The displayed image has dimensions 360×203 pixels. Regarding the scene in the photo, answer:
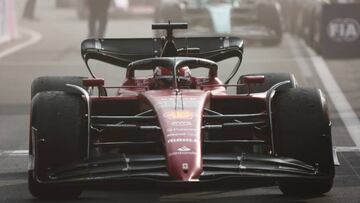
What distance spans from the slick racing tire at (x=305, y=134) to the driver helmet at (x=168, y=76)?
118 centimetres

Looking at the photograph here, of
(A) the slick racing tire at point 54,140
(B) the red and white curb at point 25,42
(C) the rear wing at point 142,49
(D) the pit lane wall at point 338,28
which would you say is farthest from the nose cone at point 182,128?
(B) the red and white curb at point 25,42

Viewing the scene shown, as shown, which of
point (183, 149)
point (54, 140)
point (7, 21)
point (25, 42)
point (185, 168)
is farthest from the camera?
point (25, 42)

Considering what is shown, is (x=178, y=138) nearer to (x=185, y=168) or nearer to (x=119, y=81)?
(x=185, y=168)

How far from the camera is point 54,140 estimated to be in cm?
955

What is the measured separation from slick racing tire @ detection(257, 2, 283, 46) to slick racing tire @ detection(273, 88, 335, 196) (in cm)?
1953

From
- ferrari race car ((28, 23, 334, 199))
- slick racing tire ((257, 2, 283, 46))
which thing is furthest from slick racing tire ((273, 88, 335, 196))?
slick racing tire ((257, 2, 283, 46))

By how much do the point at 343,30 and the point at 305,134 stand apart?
18369 millimetres

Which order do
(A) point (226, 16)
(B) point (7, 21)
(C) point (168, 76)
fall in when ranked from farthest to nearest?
1. (B) point (7, 21)
2. (A) point (226, 16)
3. (C) point (168, 76)

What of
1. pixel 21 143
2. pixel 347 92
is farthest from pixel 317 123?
pixel 347 92

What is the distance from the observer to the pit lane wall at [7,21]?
31.7 meters

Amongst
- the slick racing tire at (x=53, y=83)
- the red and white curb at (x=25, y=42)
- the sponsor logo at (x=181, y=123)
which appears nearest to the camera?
the sponsor logo at (x=181, y=123)

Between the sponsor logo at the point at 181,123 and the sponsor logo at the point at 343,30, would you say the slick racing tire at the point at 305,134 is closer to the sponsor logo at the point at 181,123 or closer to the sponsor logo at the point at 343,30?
the sponsor logo at the point at 181,123

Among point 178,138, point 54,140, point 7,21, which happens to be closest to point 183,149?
point 178,138

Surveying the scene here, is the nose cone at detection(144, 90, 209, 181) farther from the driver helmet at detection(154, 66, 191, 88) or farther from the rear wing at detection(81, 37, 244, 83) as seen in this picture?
the rear wing at detection(81, 37, 244, 83)
